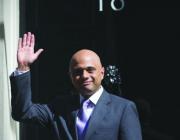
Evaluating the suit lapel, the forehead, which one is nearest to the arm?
the forehead

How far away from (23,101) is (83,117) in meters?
0.36

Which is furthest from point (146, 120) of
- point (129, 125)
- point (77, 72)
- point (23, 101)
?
point (23, 101)

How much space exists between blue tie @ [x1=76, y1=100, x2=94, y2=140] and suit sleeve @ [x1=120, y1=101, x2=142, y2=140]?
0.20m

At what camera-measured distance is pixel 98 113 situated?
2482 millimetres

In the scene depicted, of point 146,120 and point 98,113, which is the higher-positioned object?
point 98,113

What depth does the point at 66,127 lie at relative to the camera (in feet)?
8.29

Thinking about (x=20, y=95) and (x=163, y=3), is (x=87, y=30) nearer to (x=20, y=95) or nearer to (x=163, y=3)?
(x=163, y=3)

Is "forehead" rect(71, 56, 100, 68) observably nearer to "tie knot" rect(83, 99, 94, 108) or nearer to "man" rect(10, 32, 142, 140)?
"man" rect(10, 32, 142, 140)

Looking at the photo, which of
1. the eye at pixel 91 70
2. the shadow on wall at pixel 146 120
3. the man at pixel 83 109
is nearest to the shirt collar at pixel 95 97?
the man at pixel 83 109

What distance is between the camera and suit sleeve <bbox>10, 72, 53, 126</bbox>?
96.3 inches

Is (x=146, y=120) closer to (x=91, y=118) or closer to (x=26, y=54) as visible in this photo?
(x=91, y=118)

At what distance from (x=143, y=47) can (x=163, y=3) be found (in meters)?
0.42

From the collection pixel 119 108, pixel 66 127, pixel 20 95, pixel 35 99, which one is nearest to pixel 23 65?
pixel 20 95

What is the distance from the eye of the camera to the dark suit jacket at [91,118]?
245 centimetres
